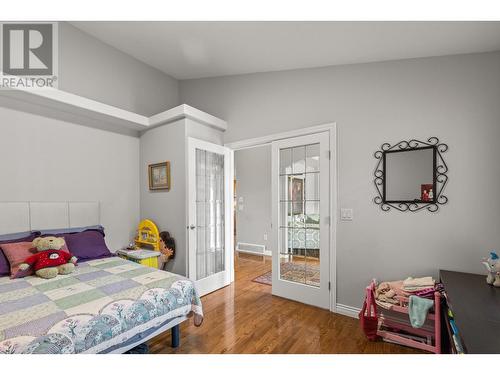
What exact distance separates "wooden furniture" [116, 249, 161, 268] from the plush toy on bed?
636 millimetres

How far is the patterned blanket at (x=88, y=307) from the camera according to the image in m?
1.33

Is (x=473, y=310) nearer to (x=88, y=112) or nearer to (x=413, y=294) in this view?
(x=413, y=294)

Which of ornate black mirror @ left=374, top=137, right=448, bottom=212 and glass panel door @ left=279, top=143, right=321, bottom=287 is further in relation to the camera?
glass panel door @ left=279, top=143, right=321, bottom=287

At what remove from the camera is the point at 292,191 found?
3.12 meters

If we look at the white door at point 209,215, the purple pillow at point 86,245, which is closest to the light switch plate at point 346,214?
the white door at point 209,215

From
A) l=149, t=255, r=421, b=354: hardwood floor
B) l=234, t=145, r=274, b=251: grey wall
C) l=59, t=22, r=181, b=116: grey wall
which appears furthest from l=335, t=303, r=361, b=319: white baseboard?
l=59, t=22, r=181, b=116: grey wall

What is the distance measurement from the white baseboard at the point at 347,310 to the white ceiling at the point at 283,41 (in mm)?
2529

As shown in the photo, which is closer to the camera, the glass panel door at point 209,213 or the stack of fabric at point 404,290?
the stack of fabric at point 404,290

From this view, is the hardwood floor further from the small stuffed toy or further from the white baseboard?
the small stuffed toy

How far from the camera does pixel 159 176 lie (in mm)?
3445

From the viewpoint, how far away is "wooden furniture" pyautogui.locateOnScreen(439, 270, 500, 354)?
124 centimetres

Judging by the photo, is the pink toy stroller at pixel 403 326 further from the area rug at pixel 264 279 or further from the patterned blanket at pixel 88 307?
the area rug at pixel 264 279
